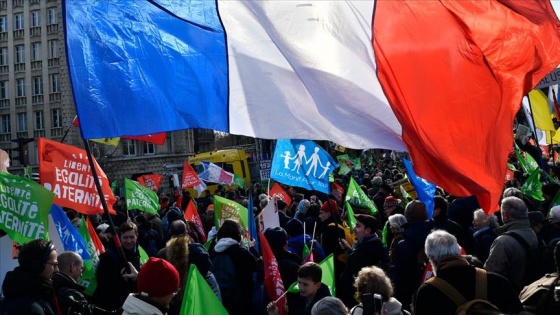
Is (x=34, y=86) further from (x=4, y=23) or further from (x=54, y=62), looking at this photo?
(x=4, y=23)

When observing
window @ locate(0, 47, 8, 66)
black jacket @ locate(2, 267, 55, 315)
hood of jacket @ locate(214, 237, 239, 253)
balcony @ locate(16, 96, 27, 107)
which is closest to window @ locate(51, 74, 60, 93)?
balcony @ locate(16, 96, 27, 107)

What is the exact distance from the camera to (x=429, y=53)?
5805mm

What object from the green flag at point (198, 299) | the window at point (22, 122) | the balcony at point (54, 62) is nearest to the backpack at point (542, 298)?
the green flag at point (198, 299)

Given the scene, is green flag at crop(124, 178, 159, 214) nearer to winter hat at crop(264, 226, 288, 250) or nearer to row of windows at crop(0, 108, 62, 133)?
winter hat at crop(264, 226, 288, 250)

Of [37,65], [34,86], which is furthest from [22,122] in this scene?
[37,65]

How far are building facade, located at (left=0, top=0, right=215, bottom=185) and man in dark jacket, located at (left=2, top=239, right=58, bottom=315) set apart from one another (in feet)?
201

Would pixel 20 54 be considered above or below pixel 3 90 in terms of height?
above

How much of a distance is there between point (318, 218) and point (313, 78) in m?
5.46

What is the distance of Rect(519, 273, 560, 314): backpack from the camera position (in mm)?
5363

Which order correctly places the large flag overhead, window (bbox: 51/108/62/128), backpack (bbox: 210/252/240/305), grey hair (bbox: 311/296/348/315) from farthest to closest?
window (bbox: 51/108/62/128), backpack (bbox: 210/252/240/305), the large flag overhead, grey hair (bbox: 311/296/348/315)

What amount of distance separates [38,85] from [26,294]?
66.3 m

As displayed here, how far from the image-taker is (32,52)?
68.8 m

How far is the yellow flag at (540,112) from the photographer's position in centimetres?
1556

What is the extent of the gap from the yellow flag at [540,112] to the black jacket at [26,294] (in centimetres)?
1202
